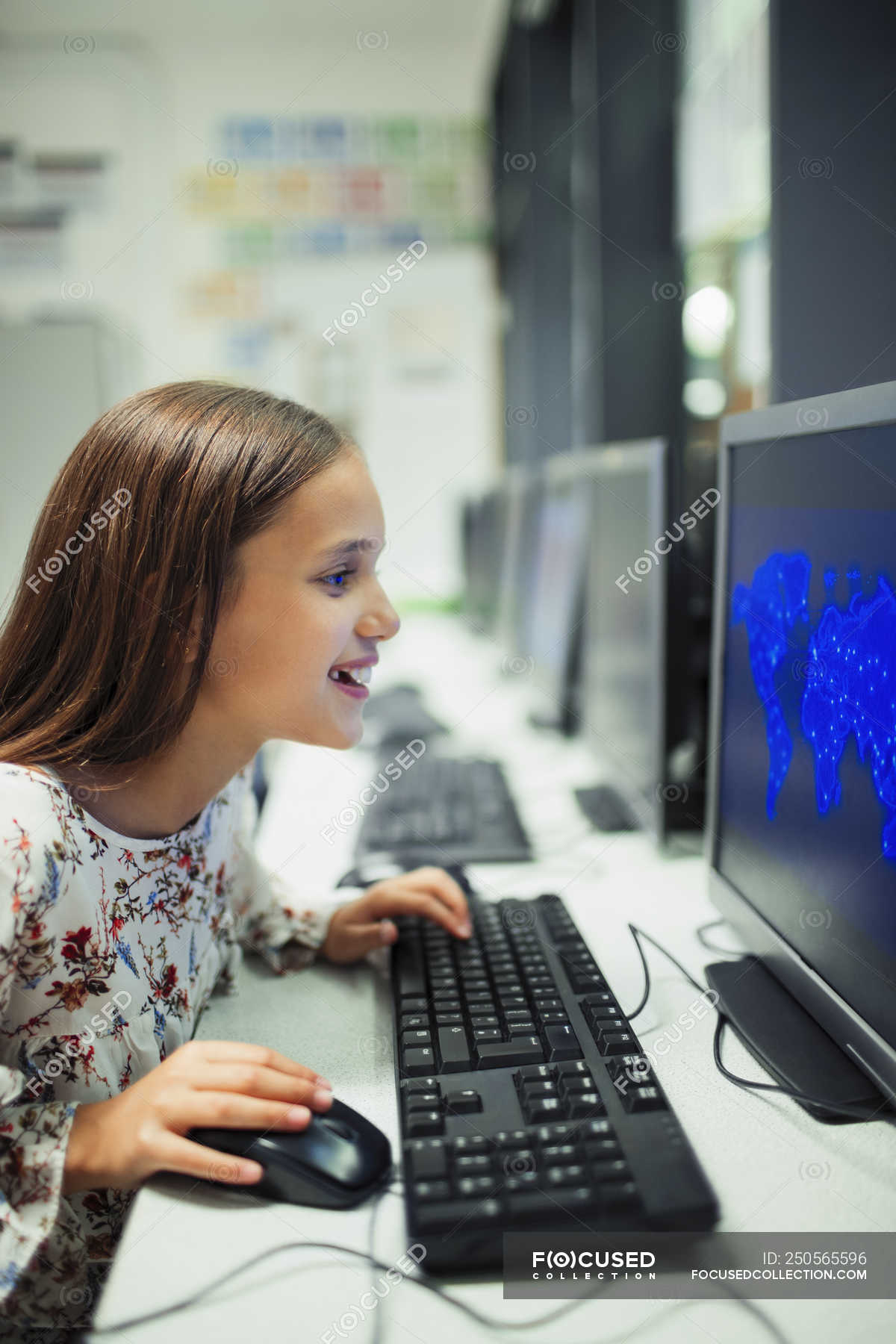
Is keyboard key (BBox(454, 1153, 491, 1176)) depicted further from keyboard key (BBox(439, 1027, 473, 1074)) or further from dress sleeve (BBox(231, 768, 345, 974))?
dress sleeve (BBox(231, 768, 345, 974))

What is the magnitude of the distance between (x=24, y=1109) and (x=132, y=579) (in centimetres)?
39

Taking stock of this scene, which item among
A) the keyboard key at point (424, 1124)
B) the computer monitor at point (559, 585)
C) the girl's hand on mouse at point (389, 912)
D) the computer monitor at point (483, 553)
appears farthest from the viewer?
the computer monitor at point (483, 553)

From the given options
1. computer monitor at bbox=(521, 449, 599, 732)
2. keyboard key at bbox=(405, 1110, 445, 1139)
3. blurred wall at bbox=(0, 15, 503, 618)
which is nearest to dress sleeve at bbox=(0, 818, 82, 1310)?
keyboard key at bbox=(405, 1110, 445, 1139)

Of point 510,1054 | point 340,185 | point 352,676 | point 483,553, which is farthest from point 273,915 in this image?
point 340,185

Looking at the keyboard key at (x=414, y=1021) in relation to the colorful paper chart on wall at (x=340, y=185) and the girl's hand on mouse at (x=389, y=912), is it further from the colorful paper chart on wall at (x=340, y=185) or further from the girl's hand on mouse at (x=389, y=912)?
the colorful paper chart on wall at (x=340, y=185)

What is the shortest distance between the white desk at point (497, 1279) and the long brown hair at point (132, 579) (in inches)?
10.9

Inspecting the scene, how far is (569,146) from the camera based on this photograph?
2766 mm

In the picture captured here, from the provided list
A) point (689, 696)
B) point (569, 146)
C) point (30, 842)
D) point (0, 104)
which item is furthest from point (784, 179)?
point (0, 104)

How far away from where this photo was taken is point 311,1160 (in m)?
0.58

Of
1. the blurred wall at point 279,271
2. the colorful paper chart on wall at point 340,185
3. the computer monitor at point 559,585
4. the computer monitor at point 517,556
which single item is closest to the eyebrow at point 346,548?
the computer monitor at point 559,585

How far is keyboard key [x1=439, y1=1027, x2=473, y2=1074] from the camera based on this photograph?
0.67 metres

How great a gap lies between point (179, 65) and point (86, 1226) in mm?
4154

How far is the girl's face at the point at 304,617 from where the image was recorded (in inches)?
31.5

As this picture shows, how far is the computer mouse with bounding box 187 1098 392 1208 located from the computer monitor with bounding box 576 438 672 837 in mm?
654
